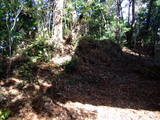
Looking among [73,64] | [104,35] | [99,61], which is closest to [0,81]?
[73,64]

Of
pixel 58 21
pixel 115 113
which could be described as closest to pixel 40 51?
pixel 58 21

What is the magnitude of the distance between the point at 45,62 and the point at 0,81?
190cm

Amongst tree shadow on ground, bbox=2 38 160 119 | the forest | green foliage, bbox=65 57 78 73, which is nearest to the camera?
the forest

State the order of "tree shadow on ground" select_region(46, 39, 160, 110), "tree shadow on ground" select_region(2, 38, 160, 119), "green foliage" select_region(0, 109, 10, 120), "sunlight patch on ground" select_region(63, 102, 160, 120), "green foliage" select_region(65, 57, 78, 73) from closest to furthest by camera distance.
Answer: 1. "green foliage" select_region(0, 109, 10, 120)
2. "sunlight patch on ground" select_region(63, 102, 160, 120)
3. "tree shadow on ground" select_region(2, 38, 160, 119)
4. "tree shadow on ground" select_region(46, 39, 160, 110)
5. "green foliage" select_region(65, 57, 78, 73)

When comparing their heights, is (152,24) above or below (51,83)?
above

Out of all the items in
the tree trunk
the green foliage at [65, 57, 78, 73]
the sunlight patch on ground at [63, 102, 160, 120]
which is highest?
the tree trunk

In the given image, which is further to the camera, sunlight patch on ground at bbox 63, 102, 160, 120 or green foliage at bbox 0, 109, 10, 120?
sunlight patch on ground at bbox 63, 102, 160, 120

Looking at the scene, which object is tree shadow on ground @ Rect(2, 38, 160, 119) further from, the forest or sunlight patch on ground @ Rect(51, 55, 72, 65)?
sunlight patch on ground @ Rect(51, 55, 72, 65)

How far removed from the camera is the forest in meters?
4.95

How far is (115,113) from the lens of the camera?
490 centimetres

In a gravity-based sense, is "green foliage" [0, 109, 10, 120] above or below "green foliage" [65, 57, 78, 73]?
below

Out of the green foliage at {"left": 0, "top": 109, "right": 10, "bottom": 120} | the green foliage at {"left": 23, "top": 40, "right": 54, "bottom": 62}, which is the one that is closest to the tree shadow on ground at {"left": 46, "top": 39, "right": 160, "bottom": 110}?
the green foliage at {"left": 23, "top": 40, "right": 54, "bottom": 62}

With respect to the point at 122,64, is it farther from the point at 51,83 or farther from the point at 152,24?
the point at 152,24

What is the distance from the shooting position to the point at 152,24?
20.5 m
